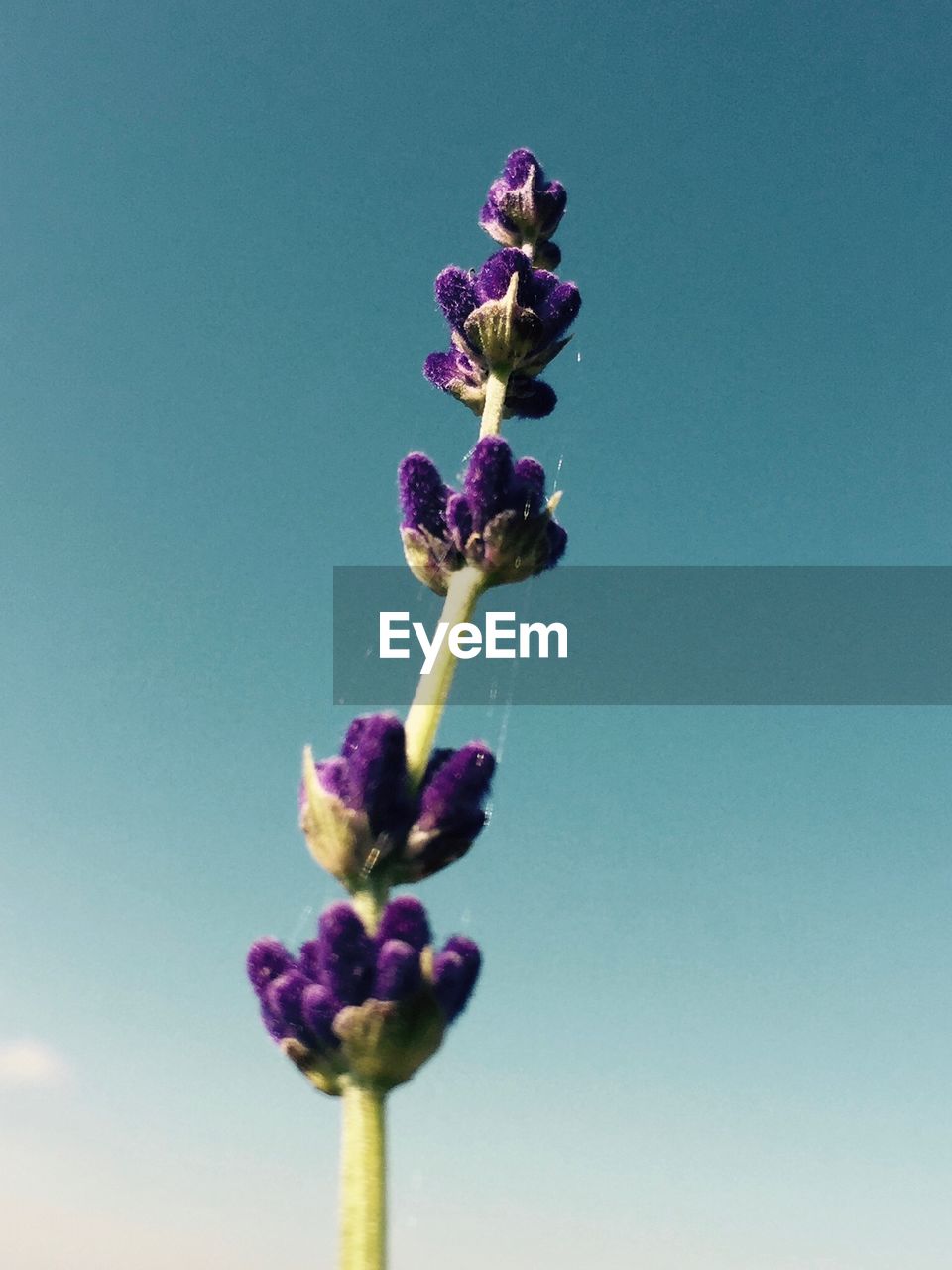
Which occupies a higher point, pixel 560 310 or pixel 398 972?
pixel 560 310

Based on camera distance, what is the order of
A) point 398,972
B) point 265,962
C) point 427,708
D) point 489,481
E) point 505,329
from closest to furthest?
point 398,972 < point 265,962 < point 427,708 < point 489,481 < point 505,329

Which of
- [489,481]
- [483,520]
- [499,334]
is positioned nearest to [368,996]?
[483,520]

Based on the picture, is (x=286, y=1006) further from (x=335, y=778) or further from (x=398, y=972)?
Answer: (x=335, y=778)

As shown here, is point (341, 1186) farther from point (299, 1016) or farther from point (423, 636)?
point (423, 636)

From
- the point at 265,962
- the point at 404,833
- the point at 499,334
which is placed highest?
the point at 499,334

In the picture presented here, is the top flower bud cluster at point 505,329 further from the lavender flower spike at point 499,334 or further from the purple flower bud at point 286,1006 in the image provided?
the purple flower bud at point 286,1006

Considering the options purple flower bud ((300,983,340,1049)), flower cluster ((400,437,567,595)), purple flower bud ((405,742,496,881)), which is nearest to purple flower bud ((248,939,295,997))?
purple flower bud ((300,983,340,1049))

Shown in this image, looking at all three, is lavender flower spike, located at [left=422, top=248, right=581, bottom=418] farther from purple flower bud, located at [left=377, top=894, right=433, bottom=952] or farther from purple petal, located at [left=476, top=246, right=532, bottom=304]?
purple flower bud, located at [left=377, top=894, right=433, bottom=952]
